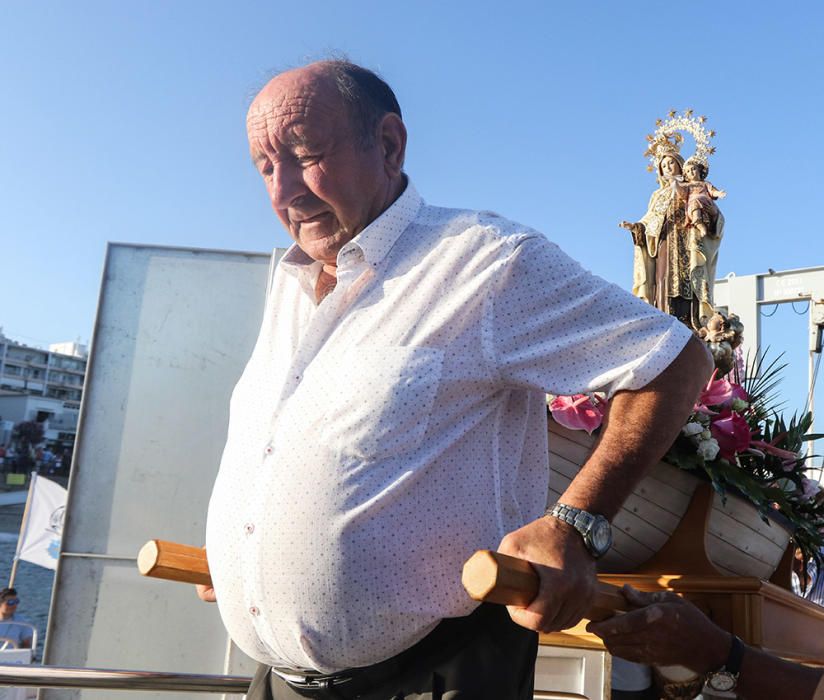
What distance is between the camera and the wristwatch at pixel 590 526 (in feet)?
3.19

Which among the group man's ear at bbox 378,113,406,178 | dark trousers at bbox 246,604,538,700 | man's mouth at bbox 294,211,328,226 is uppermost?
man's ear at bbox 378,113,406,178

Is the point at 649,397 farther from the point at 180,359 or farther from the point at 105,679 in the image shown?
the point at 180,359

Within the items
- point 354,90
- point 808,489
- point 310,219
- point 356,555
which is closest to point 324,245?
point 310,219

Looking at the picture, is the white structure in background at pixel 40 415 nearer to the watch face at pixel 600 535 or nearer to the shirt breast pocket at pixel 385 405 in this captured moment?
the shirt breast pocket at pixel 385 405

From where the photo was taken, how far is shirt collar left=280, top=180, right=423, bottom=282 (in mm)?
1282

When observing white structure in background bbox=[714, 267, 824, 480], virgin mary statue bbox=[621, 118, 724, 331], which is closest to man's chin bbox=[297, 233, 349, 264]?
virgin mary statue bbox=[621, 118, 724, 331]

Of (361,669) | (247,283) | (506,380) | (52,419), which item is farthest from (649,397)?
(52,419)

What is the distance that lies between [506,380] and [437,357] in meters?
0.10

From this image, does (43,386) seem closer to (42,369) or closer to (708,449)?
(42,369)

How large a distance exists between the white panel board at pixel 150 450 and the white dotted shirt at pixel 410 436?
2681mm

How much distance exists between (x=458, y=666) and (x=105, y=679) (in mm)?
817

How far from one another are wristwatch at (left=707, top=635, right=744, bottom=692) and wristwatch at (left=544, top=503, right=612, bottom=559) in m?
0.34

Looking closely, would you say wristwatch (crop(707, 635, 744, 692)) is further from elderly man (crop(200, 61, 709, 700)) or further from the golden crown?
the golden crown

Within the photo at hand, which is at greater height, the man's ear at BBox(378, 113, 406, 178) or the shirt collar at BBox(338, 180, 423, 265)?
the man's ear at BBox(378, 113, 406, 178)
